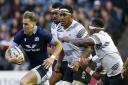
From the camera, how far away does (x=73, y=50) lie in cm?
1333

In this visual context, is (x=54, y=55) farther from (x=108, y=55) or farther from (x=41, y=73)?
(x=108, y=55)

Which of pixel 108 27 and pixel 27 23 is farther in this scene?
pixel 108 27

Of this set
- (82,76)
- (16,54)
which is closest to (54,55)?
(16,54)

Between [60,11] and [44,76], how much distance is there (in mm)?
1522

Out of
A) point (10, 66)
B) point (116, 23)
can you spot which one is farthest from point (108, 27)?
point (10, 66)

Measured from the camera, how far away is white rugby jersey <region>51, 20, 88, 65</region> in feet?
43.0

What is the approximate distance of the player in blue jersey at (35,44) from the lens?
12.3 metres

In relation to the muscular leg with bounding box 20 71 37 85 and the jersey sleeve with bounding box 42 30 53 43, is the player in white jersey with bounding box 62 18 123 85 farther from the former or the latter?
the muscular leg with bounding box 20 71 37 85

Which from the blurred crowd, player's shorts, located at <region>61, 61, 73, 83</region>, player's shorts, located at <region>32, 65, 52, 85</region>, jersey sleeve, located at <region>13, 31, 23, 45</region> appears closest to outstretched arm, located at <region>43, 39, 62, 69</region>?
player's shorts, located at <region>32, 65, 52, 85</region>

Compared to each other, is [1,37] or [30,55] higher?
[30,55]

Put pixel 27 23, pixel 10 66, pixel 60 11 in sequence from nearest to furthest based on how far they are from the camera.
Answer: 1. pixel 27 23
2. pixel 60 11
3. pixel 10 66

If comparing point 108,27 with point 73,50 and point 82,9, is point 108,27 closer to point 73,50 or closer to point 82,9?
point 82,9

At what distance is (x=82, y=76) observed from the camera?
44.4 feet

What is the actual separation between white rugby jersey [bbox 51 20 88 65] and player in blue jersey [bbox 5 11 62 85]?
0.74 meters
